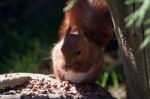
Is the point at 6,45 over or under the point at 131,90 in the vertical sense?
over

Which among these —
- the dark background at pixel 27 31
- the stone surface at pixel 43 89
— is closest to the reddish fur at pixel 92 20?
the stone surface at pixel 43 89

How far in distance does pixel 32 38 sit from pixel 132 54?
2378mm

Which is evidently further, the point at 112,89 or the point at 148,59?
the point at 112,89

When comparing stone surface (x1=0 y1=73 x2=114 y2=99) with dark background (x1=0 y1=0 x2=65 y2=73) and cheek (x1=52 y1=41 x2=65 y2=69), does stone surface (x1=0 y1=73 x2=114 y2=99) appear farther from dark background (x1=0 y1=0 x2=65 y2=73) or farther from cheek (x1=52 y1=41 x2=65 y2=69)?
dark background (x1=0 y1=0 x2=65 y2=73)

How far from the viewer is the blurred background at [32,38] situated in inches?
153

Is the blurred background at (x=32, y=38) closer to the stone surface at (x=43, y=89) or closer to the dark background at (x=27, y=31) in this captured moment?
the dark background at (x=27, y=31)

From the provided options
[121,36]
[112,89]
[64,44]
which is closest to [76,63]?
[64,44]

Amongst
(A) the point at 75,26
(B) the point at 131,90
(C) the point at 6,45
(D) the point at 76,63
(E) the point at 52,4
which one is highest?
(E) the point at 52,4

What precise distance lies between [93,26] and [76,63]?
0.16 meters

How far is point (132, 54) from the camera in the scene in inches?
77.2

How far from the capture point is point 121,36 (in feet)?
6.39

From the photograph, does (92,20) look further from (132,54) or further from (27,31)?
(27,31)

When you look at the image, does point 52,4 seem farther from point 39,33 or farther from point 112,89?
point 112,89

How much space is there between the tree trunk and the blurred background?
63.2 inches
